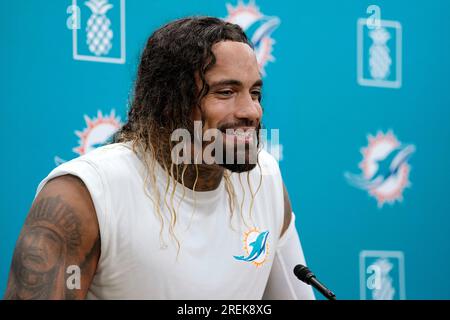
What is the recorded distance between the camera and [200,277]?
1.24 meters

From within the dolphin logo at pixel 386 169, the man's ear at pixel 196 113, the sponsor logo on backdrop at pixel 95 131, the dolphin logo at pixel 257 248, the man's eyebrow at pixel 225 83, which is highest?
the man's eyebrow at pixel 225 83

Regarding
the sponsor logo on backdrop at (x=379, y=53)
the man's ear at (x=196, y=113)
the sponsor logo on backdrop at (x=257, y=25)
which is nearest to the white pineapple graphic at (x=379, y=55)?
the sponsor logo on backdrop at (x=379, y=53)

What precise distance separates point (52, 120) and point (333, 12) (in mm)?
905

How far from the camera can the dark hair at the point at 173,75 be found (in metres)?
1.30

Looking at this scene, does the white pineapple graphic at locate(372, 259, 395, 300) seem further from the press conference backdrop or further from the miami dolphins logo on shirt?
the miami dolphins logo on shirt

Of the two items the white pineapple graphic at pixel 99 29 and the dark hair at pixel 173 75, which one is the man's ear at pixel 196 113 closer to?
the dark hair at pixel 173 75

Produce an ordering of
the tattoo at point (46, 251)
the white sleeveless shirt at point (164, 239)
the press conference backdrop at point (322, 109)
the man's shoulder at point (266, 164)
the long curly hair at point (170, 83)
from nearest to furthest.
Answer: the tattoo at point (46, 251), the white sleeveless shirt at point (164, 239), the long curly hair at point (170, 83), the man's shoulder at point (266, 164), the press conference backdrop at point (322, 109)

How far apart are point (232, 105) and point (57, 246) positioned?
0.42 meters

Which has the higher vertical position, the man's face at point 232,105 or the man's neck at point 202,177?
the man's face at point 232,105

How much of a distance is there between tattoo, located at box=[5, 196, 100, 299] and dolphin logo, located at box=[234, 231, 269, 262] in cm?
33

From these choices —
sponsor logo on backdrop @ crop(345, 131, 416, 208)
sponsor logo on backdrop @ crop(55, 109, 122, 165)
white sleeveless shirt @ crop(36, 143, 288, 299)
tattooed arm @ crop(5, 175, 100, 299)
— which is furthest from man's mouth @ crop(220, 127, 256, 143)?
sponsor logo on backdrop @ crop(345, 131, 416, 208)

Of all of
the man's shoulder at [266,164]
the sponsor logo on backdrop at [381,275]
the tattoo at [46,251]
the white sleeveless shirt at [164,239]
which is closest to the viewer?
the tattoo at [46,251]

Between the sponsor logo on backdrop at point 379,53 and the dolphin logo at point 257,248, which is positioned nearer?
the dolphin logo at point 257,248

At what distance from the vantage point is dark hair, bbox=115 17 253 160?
130cm
